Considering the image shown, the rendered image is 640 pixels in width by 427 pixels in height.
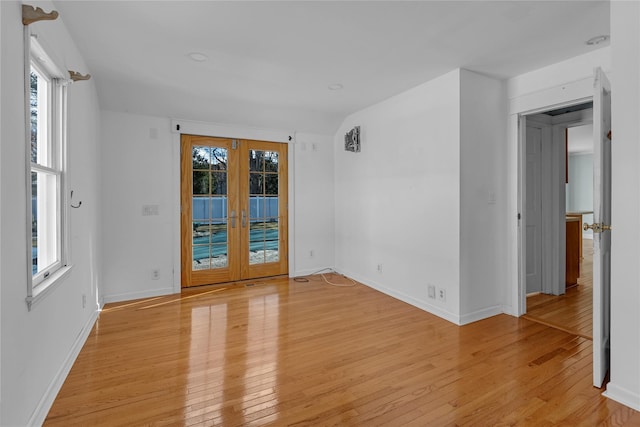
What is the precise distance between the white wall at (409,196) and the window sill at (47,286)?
10.4ft

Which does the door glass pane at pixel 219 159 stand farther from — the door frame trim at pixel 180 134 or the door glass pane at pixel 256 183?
the door glass pane at pixel 256 183

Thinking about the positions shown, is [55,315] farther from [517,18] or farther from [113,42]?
[517,18]

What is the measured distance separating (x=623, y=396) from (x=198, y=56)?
3.85 meters

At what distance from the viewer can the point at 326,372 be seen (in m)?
2.33

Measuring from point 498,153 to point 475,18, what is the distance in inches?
60.5

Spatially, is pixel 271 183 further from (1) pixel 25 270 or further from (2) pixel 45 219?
(1) pixel 25 270

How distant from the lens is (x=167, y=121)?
13.9ft

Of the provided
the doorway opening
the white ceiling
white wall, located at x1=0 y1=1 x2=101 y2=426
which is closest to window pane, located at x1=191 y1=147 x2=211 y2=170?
the white ceiling

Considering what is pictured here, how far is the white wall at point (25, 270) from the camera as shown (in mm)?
1455

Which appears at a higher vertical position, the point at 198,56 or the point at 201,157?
the point at 198,56

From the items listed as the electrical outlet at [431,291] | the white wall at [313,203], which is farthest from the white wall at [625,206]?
the white wall at [313,203]

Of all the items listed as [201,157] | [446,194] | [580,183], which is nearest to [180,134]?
[201,157]

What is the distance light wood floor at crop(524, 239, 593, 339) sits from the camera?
10.1 ft

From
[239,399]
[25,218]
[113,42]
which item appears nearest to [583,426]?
[239,399]
